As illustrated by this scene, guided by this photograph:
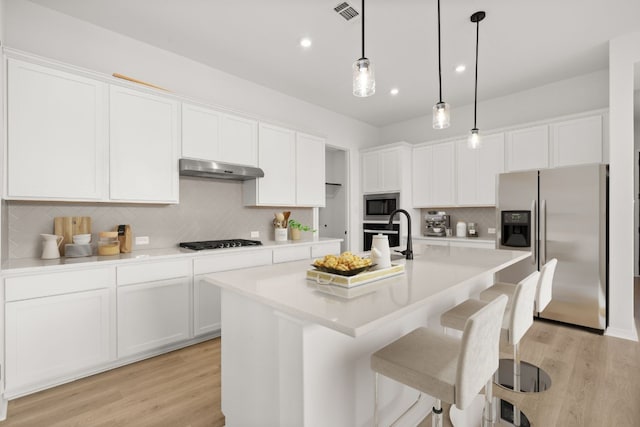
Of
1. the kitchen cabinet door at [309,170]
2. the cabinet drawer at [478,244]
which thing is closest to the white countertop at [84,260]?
the kitchen cabinet door at [309,170]

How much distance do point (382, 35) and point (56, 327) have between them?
3.53m

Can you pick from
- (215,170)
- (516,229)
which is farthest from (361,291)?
(516,229)

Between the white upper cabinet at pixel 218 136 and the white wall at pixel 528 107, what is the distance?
3.08 meters

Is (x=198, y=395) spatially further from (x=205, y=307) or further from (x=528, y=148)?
(x=528, y=148)

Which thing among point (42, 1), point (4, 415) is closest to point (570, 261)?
point (4, 415)

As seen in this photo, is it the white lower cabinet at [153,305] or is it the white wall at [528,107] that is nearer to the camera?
the white lower cabinet at [153,305]

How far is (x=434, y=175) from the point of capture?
475cm

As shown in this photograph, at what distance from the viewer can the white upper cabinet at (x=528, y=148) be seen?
375cm

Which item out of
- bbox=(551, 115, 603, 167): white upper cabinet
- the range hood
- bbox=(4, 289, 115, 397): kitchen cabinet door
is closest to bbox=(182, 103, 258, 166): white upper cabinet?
the range hood

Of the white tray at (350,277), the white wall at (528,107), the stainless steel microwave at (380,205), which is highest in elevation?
the white wall at (528,107)

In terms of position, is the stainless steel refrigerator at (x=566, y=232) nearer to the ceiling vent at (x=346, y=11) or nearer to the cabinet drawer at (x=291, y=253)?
the cabinet drawer at (x=291, y=253)

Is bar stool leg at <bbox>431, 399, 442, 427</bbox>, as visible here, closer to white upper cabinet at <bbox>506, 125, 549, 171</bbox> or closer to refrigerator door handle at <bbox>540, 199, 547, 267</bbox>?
refrigerator door handle at <bbox>540, 199, 547, 267</bbox>

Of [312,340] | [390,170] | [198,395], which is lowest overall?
[198,395]

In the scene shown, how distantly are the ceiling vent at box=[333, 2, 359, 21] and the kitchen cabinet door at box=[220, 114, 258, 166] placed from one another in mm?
1500
